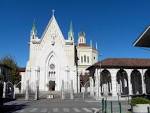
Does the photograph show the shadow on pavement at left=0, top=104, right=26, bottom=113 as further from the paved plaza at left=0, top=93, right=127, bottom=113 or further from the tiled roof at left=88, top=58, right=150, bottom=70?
the tiled roof at left=88, top=58, right=150, bottom=70

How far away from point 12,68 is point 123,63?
4133 cm

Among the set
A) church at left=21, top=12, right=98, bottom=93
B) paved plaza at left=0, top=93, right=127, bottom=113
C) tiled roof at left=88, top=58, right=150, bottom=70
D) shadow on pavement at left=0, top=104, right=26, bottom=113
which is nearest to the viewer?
paved plaza at left=0, top=93, right=127, bottom=113

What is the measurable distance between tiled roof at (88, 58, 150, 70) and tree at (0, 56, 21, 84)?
36048 millimetres

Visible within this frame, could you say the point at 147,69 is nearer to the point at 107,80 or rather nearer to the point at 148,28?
the point at 107,80

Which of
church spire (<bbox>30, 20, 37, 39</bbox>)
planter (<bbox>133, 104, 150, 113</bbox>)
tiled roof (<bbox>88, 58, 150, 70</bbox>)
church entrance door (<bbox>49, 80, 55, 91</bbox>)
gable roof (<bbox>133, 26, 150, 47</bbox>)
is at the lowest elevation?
planter (<bbox>133, 104, 150, 113</bbox>)

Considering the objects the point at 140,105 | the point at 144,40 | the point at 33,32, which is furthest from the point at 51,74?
the point at 140,105

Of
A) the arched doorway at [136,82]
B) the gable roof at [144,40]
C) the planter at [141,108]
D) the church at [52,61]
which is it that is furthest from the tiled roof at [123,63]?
the planter at [141,108]

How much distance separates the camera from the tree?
80.6 metres

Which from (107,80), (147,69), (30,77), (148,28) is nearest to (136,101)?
(148,28)

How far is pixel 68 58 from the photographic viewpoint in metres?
77.1

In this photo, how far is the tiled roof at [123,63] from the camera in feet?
161

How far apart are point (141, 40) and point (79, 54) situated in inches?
3221

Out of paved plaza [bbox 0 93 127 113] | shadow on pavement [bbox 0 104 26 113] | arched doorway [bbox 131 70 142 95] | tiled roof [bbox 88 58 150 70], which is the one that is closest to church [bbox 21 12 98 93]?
arched doorway [bbox 131 70 142 95]

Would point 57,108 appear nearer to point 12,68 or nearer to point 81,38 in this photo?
point 12,68
